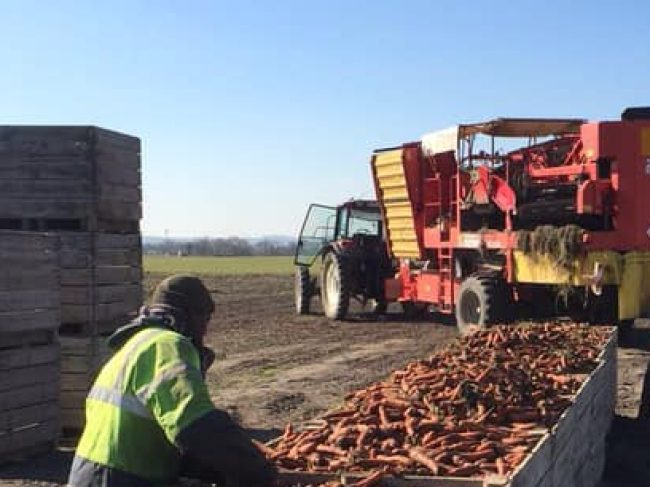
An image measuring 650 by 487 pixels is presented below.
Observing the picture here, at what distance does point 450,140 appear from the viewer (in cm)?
1476

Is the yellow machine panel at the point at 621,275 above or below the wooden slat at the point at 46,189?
below

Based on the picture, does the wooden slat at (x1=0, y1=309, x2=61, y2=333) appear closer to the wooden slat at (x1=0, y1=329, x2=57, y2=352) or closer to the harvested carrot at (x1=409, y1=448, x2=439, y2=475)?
the wooden slat at (x1=0, y1=329, x2=57, y2=352)

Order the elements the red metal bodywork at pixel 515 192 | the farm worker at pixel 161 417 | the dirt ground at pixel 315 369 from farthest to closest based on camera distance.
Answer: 1. the red metal bodywork at pixel 515 192
2. the dirt ground at pixel 315 369
3. the farm worker at pixel 161 417

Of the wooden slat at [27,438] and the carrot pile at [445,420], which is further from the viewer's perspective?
the wooden slat at [27,438]

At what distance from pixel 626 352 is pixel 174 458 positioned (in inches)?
451

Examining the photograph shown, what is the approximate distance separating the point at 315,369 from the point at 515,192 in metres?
3.68

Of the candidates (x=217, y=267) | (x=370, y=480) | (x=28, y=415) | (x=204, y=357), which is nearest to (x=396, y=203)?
(x=28, y=415)

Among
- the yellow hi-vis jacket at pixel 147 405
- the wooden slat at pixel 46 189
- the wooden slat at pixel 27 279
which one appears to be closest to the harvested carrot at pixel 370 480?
the yellow hi-vis jacket at pixel 147 405

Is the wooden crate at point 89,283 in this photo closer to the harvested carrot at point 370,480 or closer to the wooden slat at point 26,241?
the wooden slat at point 26,241

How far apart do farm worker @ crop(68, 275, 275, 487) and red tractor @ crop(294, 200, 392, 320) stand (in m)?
15.3

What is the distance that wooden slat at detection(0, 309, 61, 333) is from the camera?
25.2ft

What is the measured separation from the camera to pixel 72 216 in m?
8.54

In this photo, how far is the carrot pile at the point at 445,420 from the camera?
15.2 feet

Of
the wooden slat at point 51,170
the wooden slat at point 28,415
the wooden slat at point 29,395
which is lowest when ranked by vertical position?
the wooden slat at point 28,415
